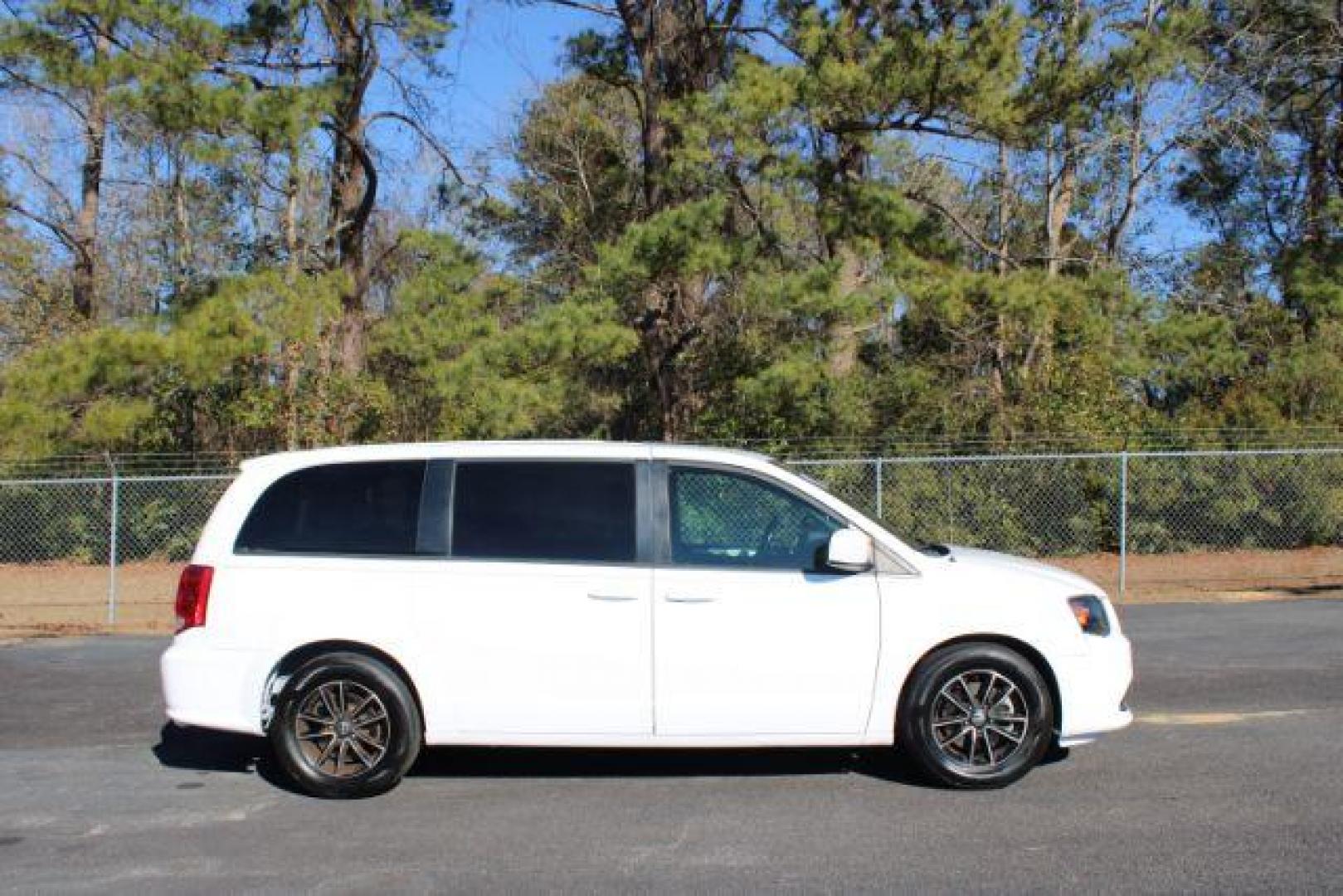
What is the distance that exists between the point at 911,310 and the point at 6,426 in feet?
39.8

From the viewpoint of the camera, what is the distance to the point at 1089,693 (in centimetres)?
627

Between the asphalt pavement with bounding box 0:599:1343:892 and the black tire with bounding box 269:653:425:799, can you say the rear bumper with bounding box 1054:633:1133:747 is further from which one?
the black tire with bounding box 269:653:425:799

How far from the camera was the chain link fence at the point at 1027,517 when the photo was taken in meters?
16.9

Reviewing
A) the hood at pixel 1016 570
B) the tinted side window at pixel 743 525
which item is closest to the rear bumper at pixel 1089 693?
the hood at pixel 1016 570

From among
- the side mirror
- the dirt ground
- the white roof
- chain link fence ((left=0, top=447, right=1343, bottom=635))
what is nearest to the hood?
the side mirror

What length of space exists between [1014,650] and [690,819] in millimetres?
1803

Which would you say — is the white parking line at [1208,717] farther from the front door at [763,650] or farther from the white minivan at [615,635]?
the front door at [763,650]

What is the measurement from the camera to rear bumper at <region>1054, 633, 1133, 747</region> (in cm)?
625

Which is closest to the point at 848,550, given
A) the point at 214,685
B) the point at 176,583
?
the point at 214,685

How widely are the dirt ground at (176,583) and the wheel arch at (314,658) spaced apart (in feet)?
24.5

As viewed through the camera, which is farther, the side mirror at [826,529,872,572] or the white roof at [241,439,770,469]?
the white roof at [241,439,770,469]

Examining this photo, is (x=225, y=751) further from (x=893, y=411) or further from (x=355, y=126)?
(x=355, y=126)

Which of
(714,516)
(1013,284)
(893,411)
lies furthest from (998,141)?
(714,516)

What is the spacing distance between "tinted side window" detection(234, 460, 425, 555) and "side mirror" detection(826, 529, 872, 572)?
209cm
